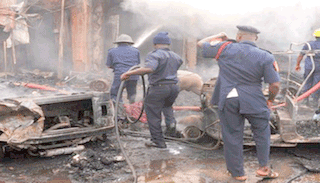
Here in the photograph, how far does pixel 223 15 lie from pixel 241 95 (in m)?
9.69

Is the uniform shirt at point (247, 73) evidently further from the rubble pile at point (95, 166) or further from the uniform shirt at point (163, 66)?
the rubble pile at point (95, 166)

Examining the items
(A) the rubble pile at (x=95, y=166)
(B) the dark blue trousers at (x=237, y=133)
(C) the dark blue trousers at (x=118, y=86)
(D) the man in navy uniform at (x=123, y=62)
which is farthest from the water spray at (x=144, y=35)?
(B) the dark blue trousers at (x=237, y=133)

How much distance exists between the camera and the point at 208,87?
19.4 ft

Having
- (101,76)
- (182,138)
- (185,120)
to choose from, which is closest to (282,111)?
(182,138)

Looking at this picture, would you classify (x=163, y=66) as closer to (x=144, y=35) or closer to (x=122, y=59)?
(x=122, y=59)

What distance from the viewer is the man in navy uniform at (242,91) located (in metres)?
4.08

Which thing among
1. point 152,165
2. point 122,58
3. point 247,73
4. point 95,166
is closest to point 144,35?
point 122,58

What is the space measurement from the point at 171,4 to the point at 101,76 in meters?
3.83

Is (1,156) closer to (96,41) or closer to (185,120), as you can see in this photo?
(185,120)

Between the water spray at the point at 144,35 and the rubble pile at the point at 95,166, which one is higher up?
the water spray at the point at 144,35

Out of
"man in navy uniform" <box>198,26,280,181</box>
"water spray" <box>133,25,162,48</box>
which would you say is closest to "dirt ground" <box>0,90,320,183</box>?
"man in navy uniform" <box>198,26,280,181</box>

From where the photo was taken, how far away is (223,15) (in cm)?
1321

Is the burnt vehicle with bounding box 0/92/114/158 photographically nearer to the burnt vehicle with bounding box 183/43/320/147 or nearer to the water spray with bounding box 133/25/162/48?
the burnt vehicle with bounding box 183/43/320/147

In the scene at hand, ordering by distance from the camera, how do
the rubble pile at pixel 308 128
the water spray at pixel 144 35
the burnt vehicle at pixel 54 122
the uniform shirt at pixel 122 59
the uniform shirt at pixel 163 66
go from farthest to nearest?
the water spray at pixel 144 35
the uniform shirt at pixel 122 59
the uniform shirt at pixel 163 66
the rubble pile at pixel 308 128
the burnt vehicle at pixel 54 122
